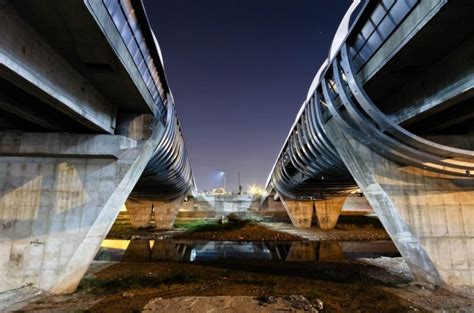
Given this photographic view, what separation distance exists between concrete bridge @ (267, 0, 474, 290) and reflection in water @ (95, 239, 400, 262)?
749 centimetres

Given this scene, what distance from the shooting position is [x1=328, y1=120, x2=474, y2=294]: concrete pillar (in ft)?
28.5

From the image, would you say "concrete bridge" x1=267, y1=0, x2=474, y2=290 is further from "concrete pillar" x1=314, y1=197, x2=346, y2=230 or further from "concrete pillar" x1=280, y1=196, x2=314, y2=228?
"concrete pillar" x1=280, y1=196, x2=314, y2=228

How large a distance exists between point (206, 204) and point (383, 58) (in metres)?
48.3

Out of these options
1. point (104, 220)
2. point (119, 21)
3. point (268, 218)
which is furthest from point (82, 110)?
point (268, 218)

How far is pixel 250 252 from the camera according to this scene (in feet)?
60.8

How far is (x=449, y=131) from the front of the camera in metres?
9.98

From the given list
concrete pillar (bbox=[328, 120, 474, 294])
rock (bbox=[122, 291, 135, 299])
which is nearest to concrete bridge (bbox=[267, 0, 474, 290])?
concrete pillar (bbox=[328, 120, 474, 294])

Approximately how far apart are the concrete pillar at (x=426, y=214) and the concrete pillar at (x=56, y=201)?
866 cm

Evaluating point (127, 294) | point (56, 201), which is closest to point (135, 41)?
point (56, 201)

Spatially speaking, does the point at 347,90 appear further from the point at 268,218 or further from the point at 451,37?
the point at 268,218

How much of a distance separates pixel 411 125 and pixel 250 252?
42.0ft

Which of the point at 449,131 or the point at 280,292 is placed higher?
the point at 449,131

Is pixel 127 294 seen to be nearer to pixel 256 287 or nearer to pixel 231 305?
pixel 231 305

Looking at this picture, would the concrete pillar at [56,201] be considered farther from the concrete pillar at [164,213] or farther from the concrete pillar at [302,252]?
the concrete pillar at [164,213]
